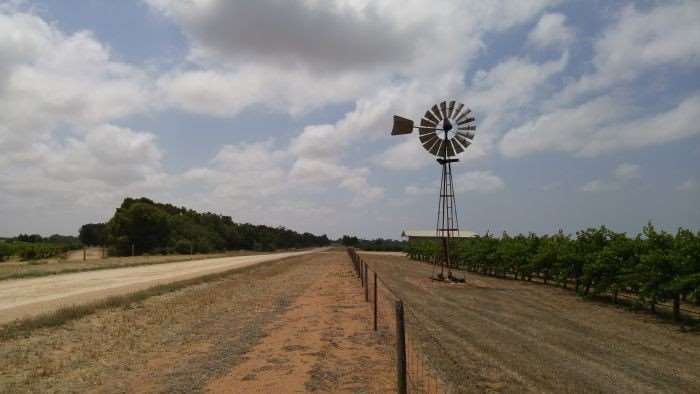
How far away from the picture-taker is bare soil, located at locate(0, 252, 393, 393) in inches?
382

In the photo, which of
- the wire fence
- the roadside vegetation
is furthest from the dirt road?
the roadside vegetation

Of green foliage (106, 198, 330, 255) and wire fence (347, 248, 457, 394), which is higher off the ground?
green foliage (106, 198, 330, 255)

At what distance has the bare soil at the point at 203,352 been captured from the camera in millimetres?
9703

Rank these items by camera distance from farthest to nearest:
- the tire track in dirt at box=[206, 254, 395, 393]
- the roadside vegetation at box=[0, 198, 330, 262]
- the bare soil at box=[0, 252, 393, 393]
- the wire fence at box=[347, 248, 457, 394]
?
the roadside vegetation at box=[0, 198, 330, 262] → the bare soil at box=[0, 252, 393, 393] → the tire track in dirt at box=[206, 254, 395, 393] → the wire fence at box=[347, 248, 457, 394]

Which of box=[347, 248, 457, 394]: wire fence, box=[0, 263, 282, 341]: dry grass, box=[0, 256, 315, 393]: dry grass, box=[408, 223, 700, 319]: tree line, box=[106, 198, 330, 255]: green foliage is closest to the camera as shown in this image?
box=[347, 248, 457, 394]: wire fence

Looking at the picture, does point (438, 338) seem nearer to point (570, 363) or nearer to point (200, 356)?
point (570, 363)

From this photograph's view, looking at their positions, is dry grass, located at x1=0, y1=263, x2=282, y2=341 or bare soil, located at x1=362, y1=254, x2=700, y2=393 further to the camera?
dry grass, located at x1=0, y1=263, x2=282, y2=341

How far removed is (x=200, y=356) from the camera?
39.5 ft

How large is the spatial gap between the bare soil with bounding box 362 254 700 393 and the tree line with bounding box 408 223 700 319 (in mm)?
1229

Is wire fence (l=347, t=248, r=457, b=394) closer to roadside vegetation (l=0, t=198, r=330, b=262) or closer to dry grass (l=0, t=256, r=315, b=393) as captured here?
dry grass (l=0, t=256, r=315, b=393)

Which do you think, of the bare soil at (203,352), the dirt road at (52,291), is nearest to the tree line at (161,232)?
the dirt road at (52,291)

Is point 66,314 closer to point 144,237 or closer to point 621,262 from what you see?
point 621,262

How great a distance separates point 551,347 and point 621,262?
1182cm

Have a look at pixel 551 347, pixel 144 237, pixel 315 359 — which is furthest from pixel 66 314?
pixel 144 237
